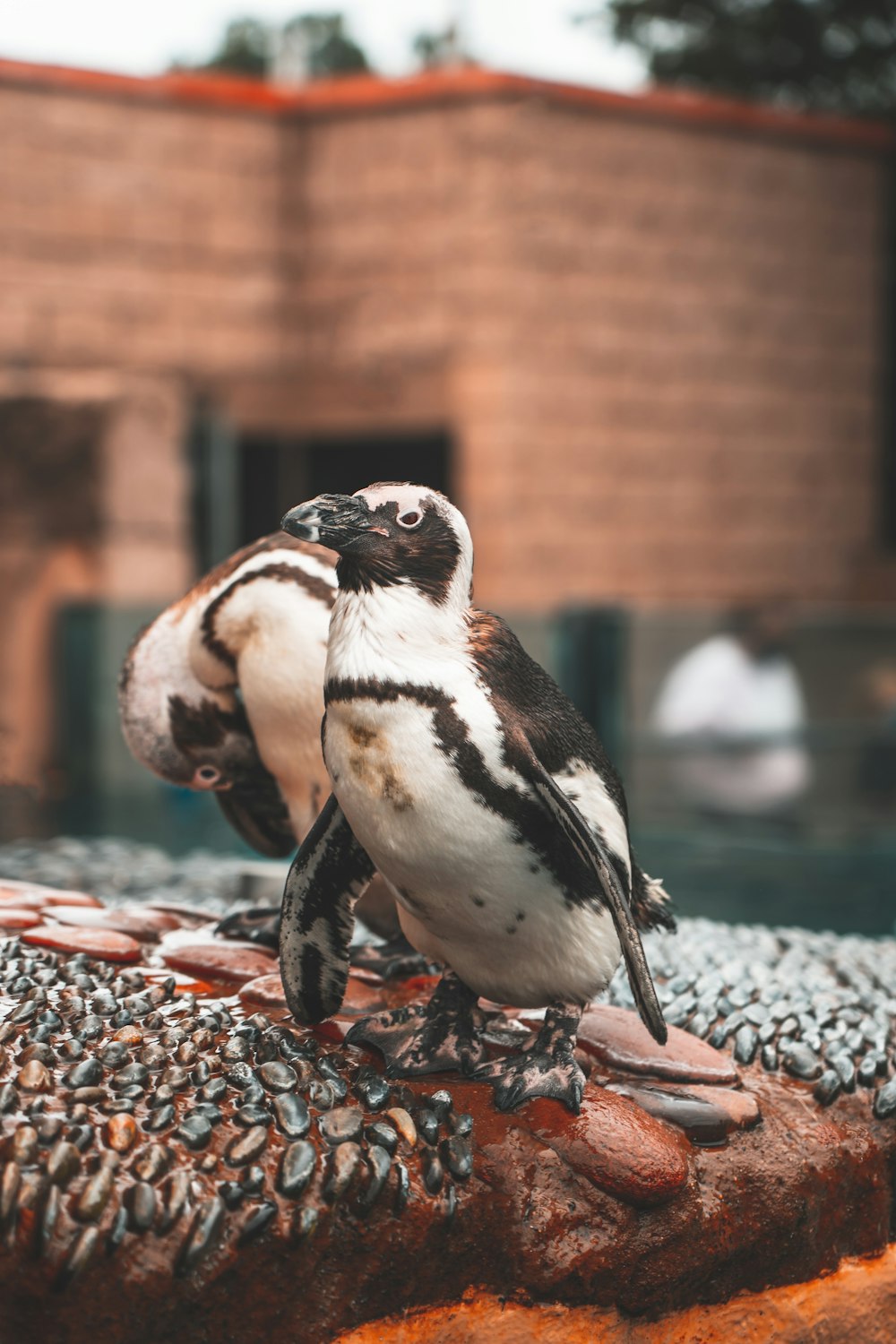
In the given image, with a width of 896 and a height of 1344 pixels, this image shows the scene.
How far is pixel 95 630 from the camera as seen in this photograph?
8.56 metres

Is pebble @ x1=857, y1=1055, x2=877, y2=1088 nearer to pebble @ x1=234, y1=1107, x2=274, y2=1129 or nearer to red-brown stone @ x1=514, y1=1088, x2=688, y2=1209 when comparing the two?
red-brown stone @ x1=514, y1=1088, x2=688, y2=1209

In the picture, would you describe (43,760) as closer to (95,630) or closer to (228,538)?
(95,630)

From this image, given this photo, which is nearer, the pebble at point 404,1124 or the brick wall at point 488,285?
the pebble at point 404,1124

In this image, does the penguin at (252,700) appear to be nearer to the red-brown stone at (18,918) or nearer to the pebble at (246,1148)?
the red-brown stone at (18,918)

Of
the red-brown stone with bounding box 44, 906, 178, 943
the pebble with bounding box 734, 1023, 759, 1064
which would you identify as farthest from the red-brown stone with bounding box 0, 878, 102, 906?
the pebble with bounding box 734, 1023, 759, 1064

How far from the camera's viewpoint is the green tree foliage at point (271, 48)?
20234mm

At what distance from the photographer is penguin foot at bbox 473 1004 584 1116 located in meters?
2.70

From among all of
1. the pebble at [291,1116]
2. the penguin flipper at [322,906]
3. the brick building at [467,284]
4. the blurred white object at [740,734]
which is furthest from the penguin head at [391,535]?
the brick building at [467,284]

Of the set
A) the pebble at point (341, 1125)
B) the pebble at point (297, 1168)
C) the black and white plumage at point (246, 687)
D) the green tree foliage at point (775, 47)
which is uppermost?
the green tree foliage at point (775, 47)

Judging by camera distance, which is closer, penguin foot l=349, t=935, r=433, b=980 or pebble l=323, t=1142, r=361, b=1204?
pebble l=323, t=1142, r=361, b=1204

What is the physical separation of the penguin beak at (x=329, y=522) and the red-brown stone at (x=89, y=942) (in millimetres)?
1114

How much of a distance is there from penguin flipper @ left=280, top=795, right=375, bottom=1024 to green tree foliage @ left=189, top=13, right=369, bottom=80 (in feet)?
60.2

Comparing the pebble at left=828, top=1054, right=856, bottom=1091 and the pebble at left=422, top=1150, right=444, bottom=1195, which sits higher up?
the pebble at left=422, top=1150, right=444, bottom=1195

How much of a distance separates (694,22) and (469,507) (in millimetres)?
7148
